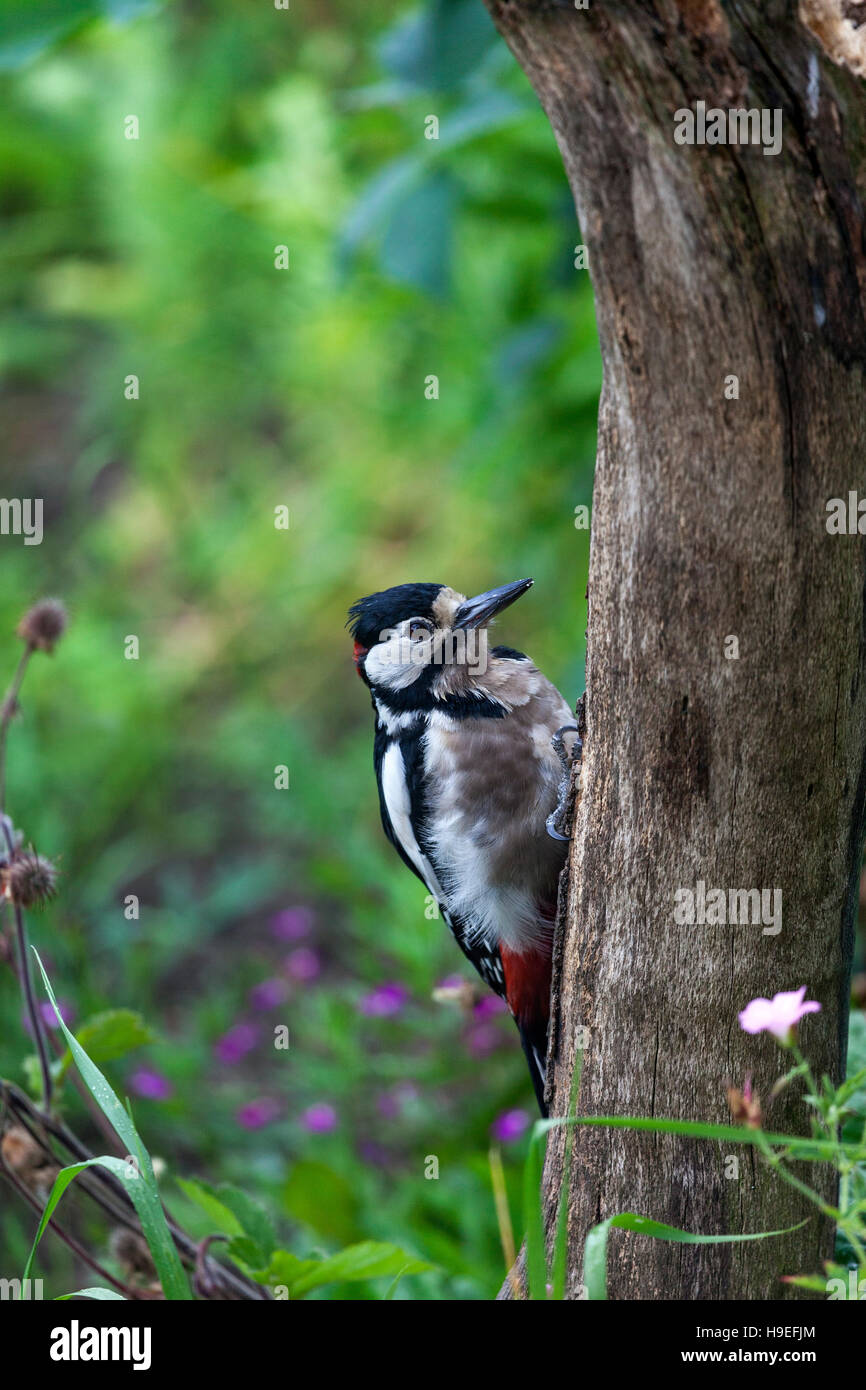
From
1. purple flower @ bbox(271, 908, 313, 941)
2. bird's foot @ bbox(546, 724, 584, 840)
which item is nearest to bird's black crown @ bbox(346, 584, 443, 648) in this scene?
bird's foot @ bbox(546, 724, 584, 840)

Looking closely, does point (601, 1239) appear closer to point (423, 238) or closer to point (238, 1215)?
point (238, 1215)

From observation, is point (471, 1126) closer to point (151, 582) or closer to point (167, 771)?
point (167, 771)

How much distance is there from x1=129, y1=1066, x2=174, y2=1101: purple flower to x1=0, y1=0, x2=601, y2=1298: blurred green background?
1cm

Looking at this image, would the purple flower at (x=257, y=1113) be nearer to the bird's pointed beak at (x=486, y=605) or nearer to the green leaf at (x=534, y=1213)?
the bird's pointed beak at (x=486, y=605)

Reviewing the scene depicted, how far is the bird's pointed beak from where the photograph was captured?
2594 mm

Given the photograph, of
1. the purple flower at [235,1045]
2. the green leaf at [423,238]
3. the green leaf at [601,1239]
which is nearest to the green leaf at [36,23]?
the green leaf at [423,238]

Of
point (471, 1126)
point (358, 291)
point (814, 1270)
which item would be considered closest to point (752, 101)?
point (814, 1270)

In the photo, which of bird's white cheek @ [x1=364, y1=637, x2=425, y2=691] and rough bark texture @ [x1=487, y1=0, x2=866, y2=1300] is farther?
bird's white cheek @ [x1=364, y1=637, x2=425, y2=691]

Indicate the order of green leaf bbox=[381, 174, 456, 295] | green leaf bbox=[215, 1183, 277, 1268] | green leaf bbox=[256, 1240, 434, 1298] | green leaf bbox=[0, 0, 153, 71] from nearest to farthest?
green leaf bbox=[256, 1240, 434, 1298], green leaf bbox=[215, 1183, 277, 1268], green leaf bbox=[0, 0, 153, 71], green leaf bbox=[381, 174, 456, 295]

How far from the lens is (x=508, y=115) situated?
285 cm

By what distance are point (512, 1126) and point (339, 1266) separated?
1.37 meters

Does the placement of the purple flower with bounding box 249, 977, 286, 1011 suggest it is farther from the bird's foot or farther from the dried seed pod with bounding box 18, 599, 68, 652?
the dried seed pod with bounding box 18, 599, 68, 652

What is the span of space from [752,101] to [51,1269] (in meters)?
3.35

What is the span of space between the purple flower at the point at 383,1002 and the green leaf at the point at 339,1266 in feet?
5.62
